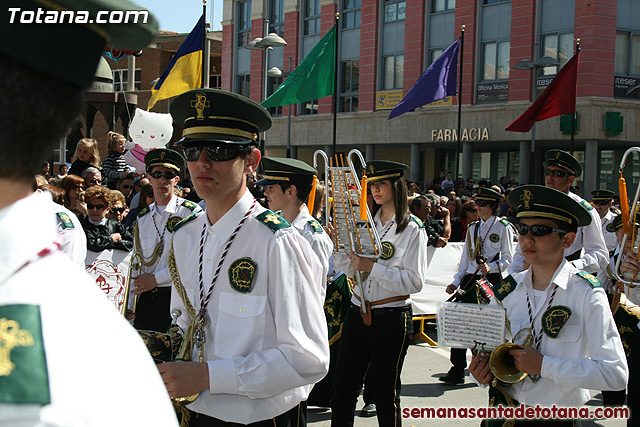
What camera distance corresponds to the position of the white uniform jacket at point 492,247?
9.02 metres

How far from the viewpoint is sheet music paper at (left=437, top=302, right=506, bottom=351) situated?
3.54 m

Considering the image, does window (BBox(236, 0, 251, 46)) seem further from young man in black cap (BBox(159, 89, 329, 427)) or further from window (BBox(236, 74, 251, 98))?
young man in black cap (BBox(159, 89, 329, 427))

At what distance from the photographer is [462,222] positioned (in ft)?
41.5

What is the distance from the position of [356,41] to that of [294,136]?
5871mm

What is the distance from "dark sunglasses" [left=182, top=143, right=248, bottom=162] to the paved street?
4001mm

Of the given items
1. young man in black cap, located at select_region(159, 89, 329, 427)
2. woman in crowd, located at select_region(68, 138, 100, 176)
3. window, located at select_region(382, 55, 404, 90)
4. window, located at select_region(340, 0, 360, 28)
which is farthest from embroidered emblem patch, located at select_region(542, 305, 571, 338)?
window, located at select_region(340, 0, 360, 28)

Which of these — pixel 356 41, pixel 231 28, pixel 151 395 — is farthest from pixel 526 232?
pixel 231 28

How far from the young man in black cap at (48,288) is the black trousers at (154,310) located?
5.52 meters

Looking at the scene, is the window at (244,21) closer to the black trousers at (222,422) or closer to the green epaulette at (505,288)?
the green epaulette at (505,288)

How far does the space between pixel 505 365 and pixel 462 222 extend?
9.20m

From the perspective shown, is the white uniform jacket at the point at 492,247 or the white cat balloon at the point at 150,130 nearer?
the white uniform jacket at the point at 492,247
